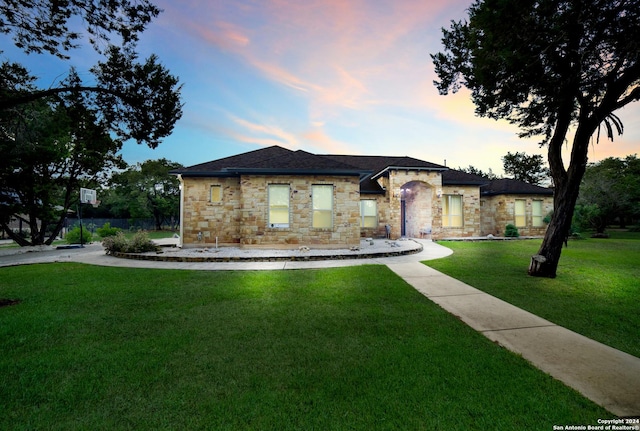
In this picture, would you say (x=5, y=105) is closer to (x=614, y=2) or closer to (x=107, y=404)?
(x=107, y=404)

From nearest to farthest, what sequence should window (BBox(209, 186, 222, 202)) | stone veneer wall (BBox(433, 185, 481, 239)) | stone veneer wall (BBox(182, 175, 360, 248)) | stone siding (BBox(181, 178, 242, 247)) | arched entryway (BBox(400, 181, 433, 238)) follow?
stone veneer wall (BBox(182, 175, 360, 248))
stone siding (BBox(181, 178, 242, 247))
window (BBox(209, 186, 222, 202))
arched entryway (BBox(400, 181, 433, 238))
stone veneer wall (BBox(433, 185, 481, 239))

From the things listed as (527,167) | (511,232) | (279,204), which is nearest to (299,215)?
(279,204)

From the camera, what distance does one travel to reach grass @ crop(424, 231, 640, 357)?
382 cm

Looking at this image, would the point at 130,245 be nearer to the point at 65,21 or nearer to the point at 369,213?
the point at 65,21

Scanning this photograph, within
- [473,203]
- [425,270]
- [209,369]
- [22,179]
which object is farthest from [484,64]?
[22,179]

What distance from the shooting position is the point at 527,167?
4094 cm

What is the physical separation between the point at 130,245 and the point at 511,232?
75.7 feet

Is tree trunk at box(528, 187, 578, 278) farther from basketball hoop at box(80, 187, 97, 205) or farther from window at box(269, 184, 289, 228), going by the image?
basketball hoop at box(80, 187, 97, 205)

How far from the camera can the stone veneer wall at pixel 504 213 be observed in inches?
757

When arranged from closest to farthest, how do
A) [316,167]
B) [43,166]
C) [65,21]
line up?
1. [65,21]
2. [316,167]
3. [43,166]

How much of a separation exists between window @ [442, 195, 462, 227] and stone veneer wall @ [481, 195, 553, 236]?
327cm

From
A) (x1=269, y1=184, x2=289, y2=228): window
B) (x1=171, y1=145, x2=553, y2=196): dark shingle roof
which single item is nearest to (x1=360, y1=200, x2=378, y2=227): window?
(x1=171, y1=145, x2=553, y2=196): dark shingle roof

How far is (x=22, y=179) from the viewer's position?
12.4 m

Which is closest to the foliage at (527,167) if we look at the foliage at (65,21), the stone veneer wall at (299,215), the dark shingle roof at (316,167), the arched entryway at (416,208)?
the dark shingle roof at (316,167)
